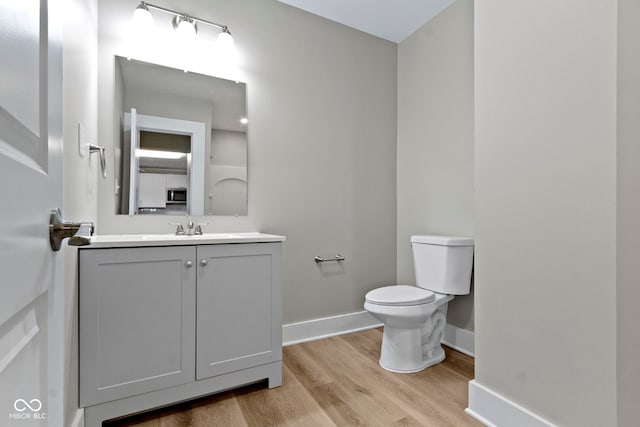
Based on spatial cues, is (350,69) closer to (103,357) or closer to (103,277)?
(103,277)

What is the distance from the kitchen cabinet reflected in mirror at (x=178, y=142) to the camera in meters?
1.84

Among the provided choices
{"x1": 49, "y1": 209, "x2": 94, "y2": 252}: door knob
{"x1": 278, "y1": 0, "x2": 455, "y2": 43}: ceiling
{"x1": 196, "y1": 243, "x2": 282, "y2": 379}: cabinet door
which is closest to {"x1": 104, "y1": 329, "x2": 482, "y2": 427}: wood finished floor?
{"x1": 196, "y1": 243, "x2": 282, "y2": 379}: cabinet door

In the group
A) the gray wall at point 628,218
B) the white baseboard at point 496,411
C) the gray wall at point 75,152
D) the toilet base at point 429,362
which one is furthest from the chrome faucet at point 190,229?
the gray wall at point 628,218

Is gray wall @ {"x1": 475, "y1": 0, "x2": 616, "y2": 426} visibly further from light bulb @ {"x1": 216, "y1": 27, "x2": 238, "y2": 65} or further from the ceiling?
light bulb @ {"x1": 216, "y1": 27, "x2": 238, "y2": 65}

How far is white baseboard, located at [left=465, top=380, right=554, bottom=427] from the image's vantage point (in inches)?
49.6

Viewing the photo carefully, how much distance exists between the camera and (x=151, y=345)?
1.42 metres

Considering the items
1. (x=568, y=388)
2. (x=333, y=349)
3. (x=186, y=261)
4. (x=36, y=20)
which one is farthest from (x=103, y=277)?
(x=568, y=388)

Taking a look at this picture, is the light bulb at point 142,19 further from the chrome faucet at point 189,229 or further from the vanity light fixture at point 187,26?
the chrome faucet at point 189,229

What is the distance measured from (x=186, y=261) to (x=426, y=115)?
2.01 meters

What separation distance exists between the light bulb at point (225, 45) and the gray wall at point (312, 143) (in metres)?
0.11

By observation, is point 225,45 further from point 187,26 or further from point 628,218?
point 628,218

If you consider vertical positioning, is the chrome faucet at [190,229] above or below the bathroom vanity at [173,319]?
above

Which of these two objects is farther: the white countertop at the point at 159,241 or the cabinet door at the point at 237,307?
the cabinet door at the point at 237,307

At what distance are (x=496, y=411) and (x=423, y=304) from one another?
1.97 feet
